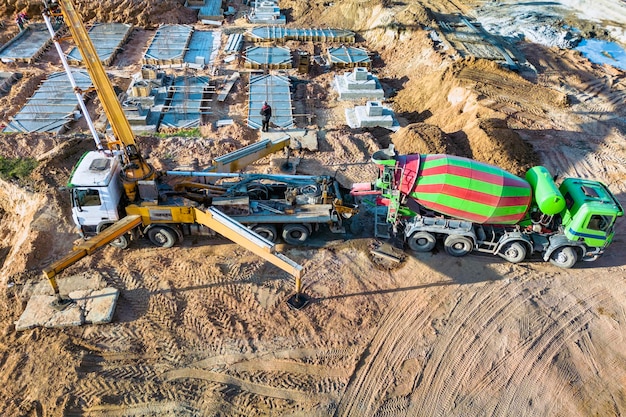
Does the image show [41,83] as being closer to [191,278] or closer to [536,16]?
[191,278]

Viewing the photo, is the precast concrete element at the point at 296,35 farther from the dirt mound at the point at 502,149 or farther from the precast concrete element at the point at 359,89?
the dirt mound at the point at 502,149

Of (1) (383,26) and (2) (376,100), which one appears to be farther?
(1) (383,26)

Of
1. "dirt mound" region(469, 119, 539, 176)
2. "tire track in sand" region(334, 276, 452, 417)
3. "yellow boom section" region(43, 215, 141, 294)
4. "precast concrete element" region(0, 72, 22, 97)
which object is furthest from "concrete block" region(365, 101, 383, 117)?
"precast concrete element" region(0, 72, 22, 97)

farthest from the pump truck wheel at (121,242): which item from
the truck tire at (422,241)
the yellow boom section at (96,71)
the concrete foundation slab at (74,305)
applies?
the truck tire at (422,241)

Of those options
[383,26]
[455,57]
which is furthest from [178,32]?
[455,57]

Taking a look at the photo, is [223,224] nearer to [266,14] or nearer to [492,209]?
[492,209]
